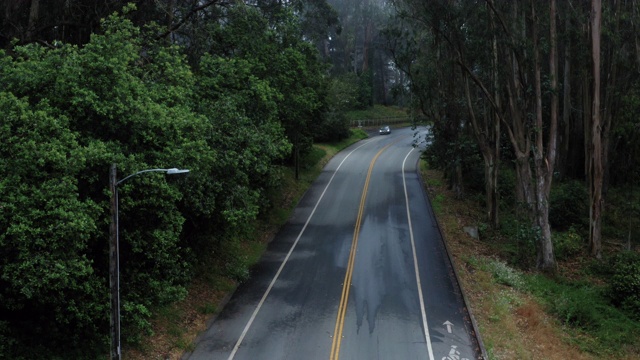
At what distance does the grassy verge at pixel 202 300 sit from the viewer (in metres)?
17.9

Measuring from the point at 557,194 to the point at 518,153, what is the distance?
10.5 m

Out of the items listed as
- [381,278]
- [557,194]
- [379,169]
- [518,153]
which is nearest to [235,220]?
[381,278]

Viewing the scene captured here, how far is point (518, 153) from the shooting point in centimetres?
2652

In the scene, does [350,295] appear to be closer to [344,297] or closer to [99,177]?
[344,297]

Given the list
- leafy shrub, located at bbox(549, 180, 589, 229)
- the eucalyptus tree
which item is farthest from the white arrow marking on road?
leafy shrub, located at bbox(549, 180, 589, 229)

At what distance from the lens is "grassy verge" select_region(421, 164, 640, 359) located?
61.9 feet

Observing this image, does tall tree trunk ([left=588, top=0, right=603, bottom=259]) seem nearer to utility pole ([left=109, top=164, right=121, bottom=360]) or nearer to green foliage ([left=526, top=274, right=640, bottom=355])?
green foliage ([left=526, top=274, right=640, bottom=355])

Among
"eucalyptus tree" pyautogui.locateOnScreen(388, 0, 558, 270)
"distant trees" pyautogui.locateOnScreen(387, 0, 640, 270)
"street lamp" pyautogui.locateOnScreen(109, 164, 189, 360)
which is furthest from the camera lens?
"distant trees" pyautogui.locateOnScreen(387, 0, 640, 270)

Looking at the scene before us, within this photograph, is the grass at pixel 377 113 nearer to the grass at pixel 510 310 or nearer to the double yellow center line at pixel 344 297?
the double yellow center line at pixel 344 297

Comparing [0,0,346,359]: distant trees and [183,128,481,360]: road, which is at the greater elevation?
[0,0,346,359]: distant trees

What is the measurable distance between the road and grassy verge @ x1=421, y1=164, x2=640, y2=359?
859mm

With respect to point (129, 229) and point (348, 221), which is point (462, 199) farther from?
point (129, 229)

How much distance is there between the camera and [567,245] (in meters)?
29.5

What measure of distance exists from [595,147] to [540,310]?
9.34 m
